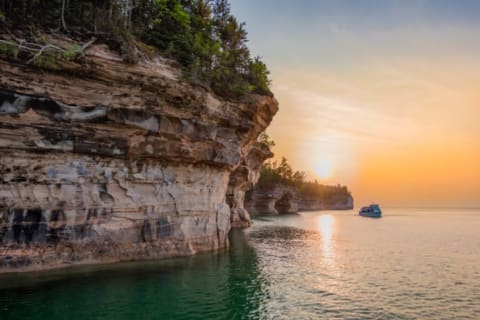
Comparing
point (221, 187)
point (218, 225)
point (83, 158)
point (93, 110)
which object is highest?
point (93, 110)

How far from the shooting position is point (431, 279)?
16.7 metres

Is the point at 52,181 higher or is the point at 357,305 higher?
the point at 52,181

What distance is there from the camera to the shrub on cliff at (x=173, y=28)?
15.9 m

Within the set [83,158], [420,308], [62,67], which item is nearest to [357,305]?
[420,308]

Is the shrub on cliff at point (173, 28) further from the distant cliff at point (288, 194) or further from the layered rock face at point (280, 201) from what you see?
the layered rock face at point (280, 201)

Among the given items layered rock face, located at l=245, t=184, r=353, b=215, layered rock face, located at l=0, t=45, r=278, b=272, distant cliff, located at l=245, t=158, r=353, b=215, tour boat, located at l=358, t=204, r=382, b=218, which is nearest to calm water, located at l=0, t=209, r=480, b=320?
layered rock face, located at l=0, t=45, r=278, b=272

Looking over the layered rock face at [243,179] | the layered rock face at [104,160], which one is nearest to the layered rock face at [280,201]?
the layered rock face at [243,179]

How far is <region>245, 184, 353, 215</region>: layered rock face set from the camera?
85.4 metres

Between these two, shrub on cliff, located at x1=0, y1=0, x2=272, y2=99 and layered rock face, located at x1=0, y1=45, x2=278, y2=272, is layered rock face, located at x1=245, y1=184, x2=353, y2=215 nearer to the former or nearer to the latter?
shrub on cliff, located at x1=0, y1=0, x2=272, y2=99

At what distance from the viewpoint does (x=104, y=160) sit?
17.1 metres

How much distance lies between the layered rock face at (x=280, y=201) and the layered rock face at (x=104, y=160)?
2534 inches

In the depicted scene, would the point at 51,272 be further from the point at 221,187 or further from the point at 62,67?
the point at 221,187

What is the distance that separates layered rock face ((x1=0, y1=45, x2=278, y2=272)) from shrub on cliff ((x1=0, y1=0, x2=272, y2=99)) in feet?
5.52

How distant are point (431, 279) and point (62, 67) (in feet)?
74.3
